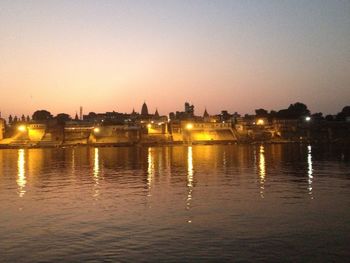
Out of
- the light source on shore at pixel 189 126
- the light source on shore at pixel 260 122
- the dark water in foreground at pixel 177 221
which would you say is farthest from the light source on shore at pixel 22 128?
the dark water in foreground at pixel 177 221

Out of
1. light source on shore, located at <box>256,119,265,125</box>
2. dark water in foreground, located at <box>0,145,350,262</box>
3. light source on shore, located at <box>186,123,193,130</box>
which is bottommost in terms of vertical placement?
dark water in foreground, located at <box>0,145,350,262</box>

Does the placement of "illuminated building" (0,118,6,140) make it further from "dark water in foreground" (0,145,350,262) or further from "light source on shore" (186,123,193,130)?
"dark water in foreground" (0,145,350,262)

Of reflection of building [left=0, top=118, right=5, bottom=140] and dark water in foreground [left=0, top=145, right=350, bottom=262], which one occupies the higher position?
reflection of building [left=0, top=118, right=5, bottom=140]

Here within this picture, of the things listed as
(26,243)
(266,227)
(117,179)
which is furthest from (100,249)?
(117,179)

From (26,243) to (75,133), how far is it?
14200 cm

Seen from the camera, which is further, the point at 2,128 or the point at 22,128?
the point at 22,128

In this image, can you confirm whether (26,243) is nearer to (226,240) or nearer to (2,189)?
(226,240)

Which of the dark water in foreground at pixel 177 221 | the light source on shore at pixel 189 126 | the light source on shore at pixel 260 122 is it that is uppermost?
the light source on shore at pixel 260 122

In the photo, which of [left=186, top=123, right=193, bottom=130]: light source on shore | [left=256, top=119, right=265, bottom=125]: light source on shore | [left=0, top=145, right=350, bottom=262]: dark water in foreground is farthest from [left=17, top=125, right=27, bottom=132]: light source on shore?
[left=0, top=145, right=350, bottom=262]: dark water in foreground

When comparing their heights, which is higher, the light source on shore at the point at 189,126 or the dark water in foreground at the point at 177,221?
the light source on shore at the point at 189,126

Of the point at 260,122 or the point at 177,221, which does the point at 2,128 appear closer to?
the point at 260,122

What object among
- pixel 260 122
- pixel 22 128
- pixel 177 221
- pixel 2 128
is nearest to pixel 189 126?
pixel 260 122

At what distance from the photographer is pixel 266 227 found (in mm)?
22312

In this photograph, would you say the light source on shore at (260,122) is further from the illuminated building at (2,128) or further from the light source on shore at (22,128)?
the illuminated building at (2,128)
